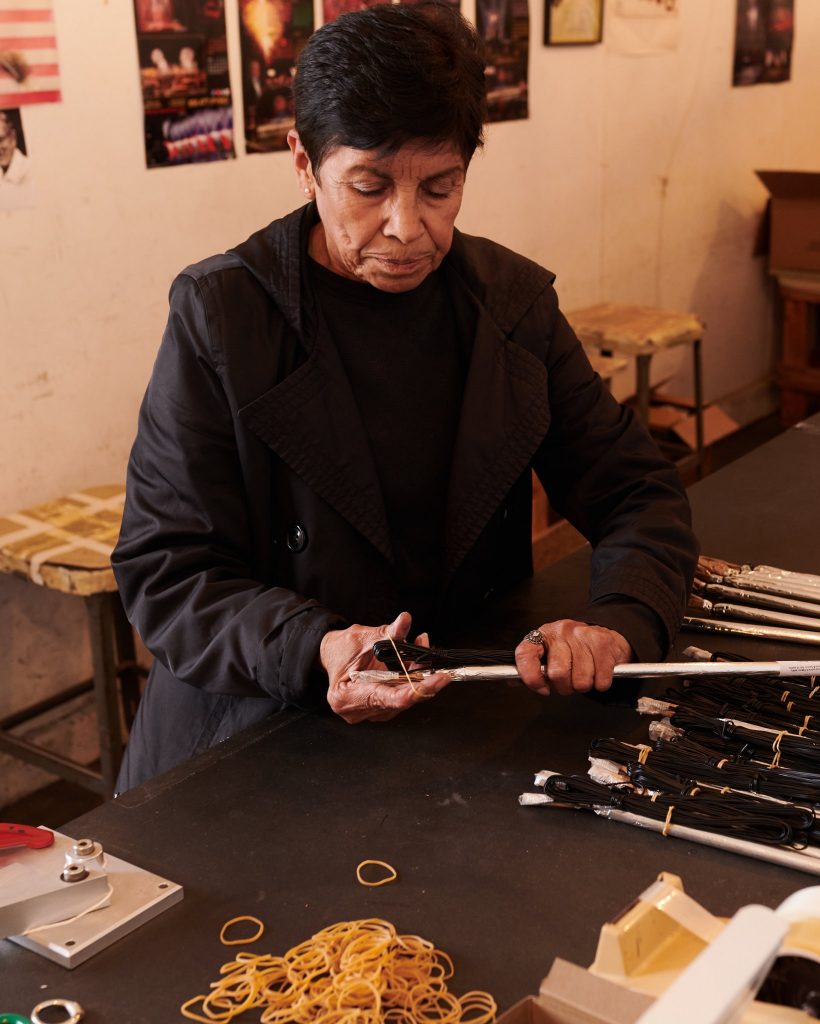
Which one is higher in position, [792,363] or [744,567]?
[744,567]

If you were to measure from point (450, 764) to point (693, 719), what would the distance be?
0.28m

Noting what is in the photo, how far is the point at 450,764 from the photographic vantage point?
1360mm

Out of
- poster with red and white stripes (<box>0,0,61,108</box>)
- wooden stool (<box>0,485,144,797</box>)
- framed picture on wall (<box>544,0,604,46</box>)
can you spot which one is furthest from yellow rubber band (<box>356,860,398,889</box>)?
framed picture on wall (<box>544,0,604,46</box>)

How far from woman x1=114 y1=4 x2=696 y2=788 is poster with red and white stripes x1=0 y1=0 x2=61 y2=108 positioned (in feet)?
4.26

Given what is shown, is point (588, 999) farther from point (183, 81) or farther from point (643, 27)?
point (643, 27)

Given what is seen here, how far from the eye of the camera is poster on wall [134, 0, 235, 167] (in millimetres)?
2943

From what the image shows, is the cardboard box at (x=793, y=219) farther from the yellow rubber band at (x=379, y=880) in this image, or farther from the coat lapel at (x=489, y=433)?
the yellow rubber band at (x=379, y=880)

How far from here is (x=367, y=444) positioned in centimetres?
164

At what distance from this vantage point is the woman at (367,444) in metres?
1.42

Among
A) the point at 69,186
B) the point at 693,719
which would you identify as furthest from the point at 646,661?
the point at 69,186

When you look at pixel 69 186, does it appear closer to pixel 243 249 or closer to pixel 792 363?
pixel 243 249

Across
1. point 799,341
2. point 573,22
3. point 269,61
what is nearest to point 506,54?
point 573,22

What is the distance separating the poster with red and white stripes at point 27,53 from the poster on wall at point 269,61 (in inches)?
24.7

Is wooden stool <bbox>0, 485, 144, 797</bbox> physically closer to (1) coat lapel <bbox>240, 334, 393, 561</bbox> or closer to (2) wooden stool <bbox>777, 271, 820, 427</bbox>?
(1) coat lapel <bbox>240, 334, 393, 561</bbox>
